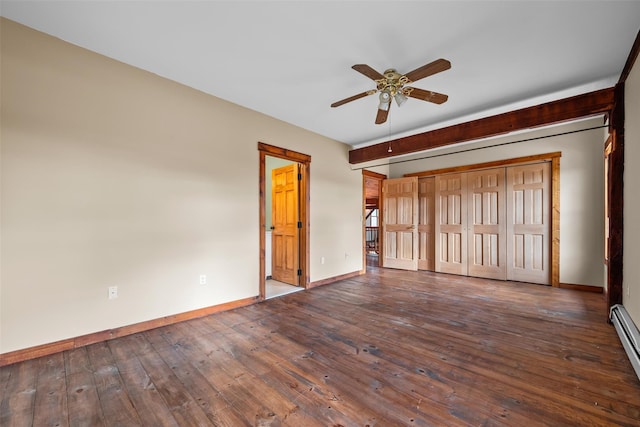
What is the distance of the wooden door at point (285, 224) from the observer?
176 inches

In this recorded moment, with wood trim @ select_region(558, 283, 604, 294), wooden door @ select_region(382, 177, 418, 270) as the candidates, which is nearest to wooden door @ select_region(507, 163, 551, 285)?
wood trim @ select_region(558, 283, 604, 294)

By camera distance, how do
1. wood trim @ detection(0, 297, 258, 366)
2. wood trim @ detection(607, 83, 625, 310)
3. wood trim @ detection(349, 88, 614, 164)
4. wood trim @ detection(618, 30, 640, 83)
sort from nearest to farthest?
wood trim @ detection(0, 297, 258, 366) < wood trim @ detection(618, 30, 640, 83) < wood trim @ detection(607, 83, 625, 310) < wood trim @ detection(349, 88, 614, 164)

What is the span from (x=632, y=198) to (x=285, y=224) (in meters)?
4.21

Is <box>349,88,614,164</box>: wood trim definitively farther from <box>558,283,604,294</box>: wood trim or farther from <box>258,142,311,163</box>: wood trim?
<box>558,283,604,294</box>: wood trim

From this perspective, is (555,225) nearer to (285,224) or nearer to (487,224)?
(487,224)

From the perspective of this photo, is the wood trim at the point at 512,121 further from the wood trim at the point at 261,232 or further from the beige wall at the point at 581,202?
the wood trim at the point at 261,232

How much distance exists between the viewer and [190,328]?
2.73m

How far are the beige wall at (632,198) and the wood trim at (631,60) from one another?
0.06 metres

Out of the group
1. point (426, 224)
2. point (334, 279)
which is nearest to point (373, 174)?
point (426, 224)

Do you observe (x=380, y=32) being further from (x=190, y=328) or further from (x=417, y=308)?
(x=190, y=328)

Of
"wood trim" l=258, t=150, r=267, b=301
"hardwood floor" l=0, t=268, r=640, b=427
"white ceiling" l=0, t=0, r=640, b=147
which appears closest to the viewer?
Answer: "hardwood floor" l=0, t=268, r=640, b=427

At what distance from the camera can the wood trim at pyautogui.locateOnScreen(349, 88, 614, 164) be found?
2.86m

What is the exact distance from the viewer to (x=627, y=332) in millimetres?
2242

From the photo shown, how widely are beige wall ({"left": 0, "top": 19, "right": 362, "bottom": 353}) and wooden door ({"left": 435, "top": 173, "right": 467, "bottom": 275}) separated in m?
3.85
